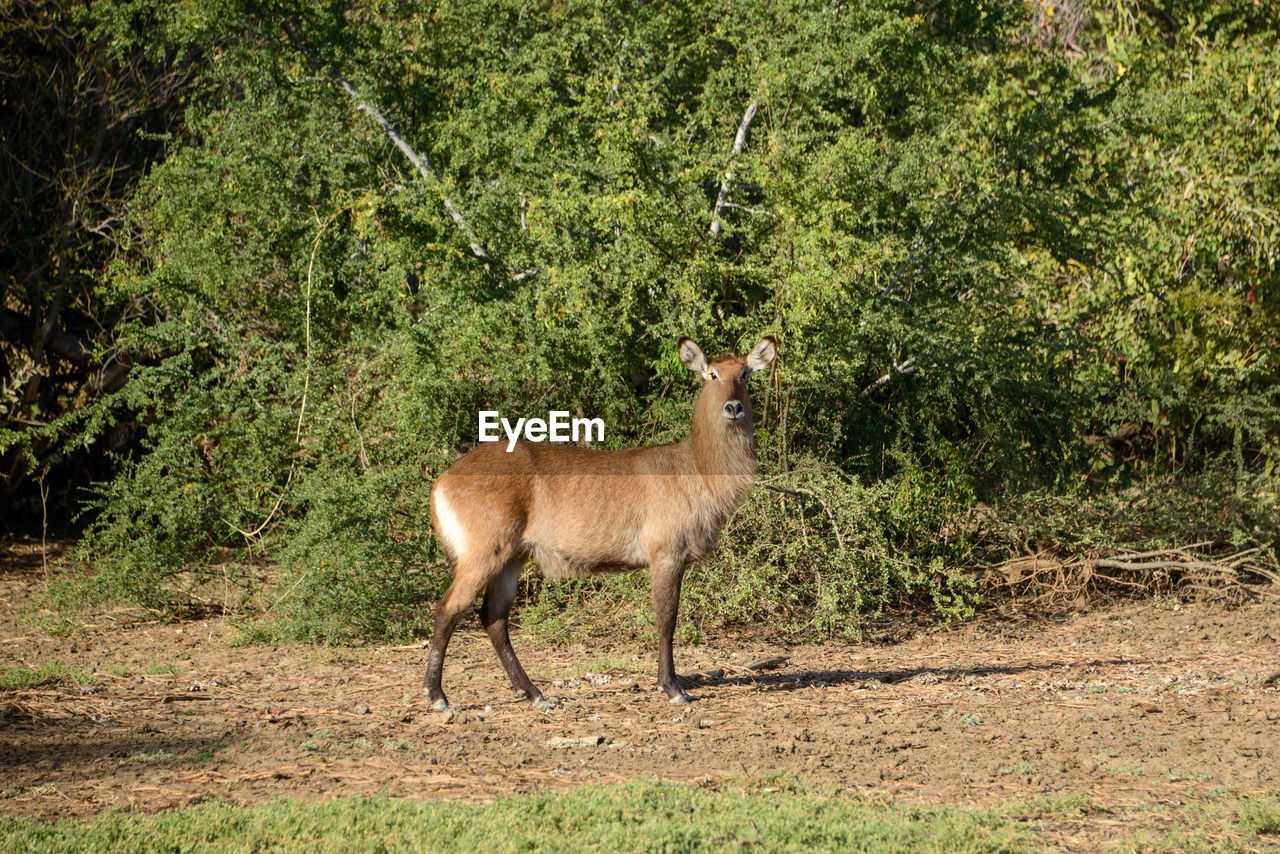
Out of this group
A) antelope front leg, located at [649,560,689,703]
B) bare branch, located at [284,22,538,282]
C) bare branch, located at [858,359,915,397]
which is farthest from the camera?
bare branch, located at [284,22,538,282]

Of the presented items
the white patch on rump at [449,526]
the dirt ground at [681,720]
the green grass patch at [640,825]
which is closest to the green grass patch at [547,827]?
the green grass patch at [640,825]

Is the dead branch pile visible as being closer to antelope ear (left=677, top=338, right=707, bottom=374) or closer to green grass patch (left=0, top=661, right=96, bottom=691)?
antelope ear (left=677, top=338, right=707, bottom=374)

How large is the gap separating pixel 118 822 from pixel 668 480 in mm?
3417

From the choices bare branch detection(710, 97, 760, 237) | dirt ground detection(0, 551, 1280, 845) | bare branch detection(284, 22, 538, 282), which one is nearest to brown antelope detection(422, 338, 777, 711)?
dirt ground detection(0, 551, 1280, 845)

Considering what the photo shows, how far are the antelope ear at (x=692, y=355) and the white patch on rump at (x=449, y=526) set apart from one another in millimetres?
1551

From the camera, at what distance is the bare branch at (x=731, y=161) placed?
8810mm

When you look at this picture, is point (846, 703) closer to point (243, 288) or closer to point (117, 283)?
point (243, 288)

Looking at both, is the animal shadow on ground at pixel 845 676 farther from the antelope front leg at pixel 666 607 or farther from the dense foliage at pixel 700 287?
the dense foliage at pixel 700 287

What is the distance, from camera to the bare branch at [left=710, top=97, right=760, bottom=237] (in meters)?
8.81

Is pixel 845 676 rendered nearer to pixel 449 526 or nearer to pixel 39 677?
pixel 449 526

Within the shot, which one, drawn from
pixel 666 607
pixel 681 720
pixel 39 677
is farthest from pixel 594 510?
pixel 39 677

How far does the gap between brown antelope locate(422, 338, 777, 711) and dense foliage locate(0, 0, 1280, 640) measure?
1.34m

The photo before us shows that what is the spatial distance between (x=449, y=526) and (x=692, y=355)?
5.51 feet

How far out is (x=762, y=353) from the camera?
707cm
